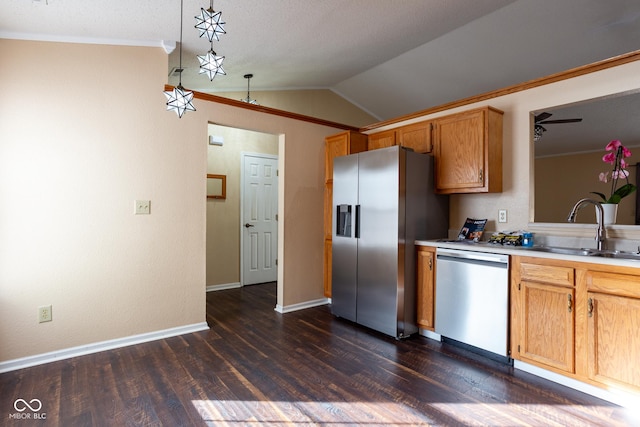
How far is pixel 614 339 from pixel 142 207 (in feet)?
11.8

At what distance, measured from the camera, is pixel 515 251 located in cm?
246

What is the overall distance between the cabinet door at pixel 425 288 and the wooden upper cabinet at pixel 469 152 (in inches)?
26.1

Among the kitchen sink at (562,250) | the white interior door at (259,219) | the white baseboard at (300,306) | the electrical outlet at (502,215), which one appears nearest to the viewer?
the kitchen sink at (562,250)

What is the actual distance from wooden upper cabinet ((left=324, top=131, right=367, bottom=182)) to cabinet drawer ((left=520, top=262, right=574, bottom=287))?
2213mm

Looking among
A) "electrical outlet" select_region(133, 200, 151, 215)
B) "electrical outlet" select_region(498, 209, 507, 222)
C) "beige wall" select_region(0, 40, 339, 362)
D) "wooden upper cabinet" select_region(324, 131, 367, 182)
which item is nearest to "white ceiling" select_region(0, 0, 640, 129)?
"beige wall" select_region(0, 40, 339, 362)

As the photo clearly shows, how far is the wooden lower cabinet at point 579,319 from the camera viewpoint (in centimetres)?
196

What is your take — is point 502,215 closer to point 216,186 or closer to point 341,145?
point 341,145

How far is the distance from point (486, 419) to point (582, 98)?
7.86ft

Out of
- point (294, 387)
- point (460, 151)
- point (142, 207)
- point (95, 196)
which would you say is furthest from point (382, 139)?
point (95, 196)

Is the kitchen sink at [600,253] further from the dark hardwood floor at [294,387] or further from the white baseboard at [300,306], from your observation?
the white baseboard at [300,306]

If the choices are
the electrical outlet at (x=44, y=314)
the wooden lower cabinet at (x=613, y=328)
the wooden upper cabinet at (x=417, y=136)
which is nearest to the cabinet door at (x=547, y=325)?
the wooden lower cabinet at (x=613, y=328)

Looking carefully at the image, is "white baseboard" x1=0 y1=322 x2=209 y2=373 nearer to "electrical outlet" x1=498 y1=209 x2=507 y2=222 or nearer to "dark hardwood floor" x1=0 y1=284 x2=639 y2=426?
"dark hardwood floor" x1=0 y1=284 x2=639 y2=426

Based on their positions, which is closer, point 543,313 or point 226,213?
point 543,313

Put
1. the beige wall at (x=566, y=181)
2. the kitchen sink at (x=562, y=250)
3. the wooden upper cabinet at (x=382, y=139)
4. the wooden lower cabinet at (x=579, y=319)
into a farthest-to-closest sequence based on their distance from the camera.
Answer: the beige wall at (x=566, y=181) < the wooden upper cabinet at (x=382, y=139) < the kitchen sink at (x=562, y=250) < the wooden lower cabinet at (x=579, y=319)
